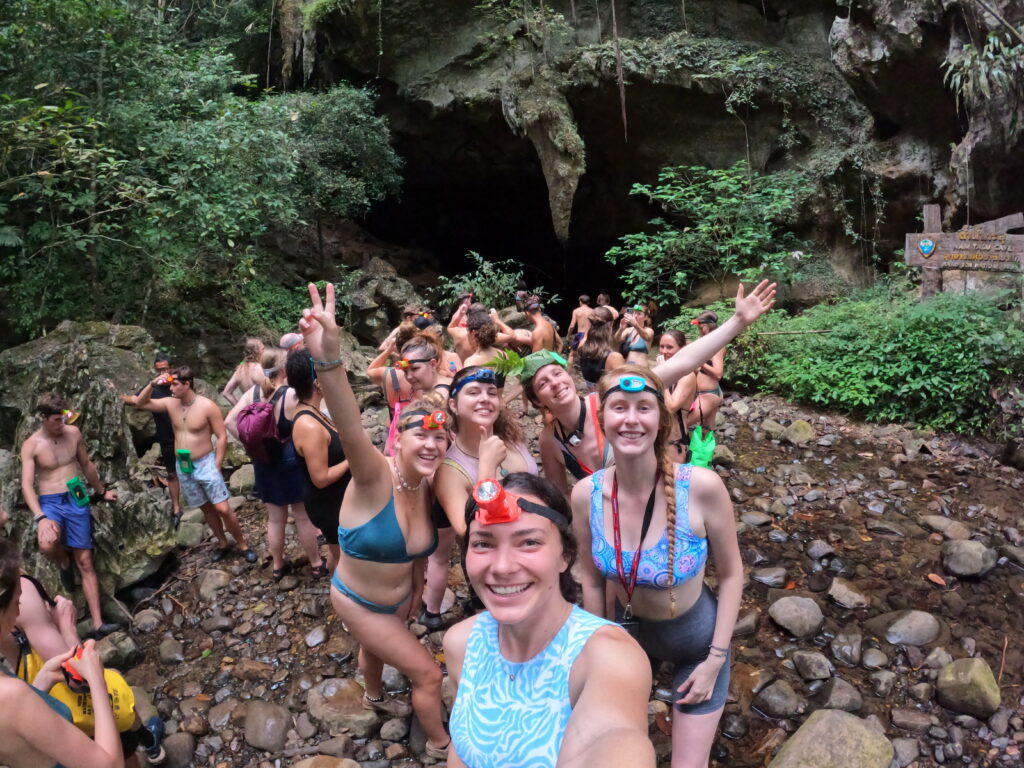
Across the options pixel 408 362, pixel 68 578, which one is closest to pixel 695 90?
pixel 408 362

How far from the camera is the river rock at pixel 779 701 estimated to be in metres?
3.16

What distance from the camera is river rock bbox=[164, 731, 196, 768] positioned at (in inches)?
123

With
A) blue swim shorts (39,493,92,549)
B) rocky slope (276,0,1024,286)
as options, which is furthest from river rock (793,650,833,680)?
rocky slope (276,0,1024,286)

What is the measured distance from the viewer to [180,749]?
3162 mm

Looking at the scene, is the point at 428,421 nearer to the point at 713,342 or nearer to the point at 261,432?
the point at 713,342

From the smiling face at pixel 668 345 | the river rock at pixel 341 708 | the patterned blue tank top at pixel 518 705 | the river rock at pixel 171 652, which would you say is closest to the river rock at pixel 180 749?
the river rock at pixel 341 708

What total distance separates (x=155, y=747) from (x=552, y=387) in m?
2.43

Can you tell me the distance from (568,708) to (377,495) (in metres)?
1.24

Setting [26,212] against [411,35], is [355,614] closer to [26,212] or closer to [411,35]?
[26,212]

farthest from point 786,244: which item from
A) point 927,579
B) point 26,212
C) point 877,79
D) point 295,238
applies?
point 26,212

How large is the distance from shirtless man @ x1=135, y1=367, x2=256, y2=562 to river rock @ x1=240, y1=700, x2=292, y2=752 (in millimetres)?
1814

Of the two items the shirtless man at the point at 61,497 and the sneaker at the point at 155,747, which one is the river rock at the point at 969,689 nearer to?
the sneaker at the point at 155,747

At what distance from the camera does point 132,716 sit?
7.70 feet

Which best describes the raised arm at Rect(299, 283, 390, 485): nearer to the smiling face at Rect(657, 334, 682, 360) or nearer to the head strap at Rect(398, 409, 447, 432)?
the head strap at Rect(398, 409, 447, 432)
